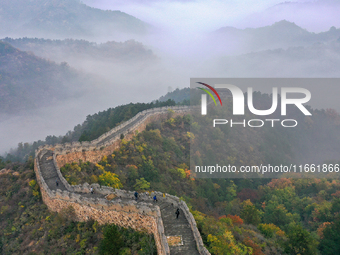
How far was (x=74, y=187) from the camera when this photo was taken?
78.9 ft

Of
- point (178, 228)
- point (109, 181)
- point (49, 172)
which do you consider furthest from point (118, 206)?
point (49, 172)

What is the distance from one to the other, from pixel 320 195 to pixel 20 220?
→ 45666 mm

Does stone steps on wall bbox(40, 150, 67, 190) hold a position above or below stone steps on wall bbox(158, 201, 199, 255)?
above

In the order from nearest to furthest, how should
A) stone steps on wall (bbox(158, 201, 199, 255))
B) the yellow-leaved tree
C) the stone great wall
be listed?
1. stone steps on wall (bbox(158, 201, 199, 255))
2. the stone great wall
3. the yellow-leaved tree

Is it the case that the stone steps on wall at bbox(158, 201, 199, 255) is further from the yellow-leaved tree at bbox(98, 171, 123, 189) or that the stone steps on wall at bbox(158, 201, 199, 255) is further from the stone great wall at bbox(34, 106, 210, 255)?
the yellow-leaved tree at bbox(98, 171, 123, 189)

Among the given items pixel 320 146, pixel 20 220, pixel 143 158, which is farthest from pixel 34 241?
pixel 320 146

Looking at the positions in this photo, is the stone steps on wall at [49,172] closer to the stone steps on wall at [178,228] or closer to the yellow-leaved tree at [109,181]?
the yellow-leaved tree at [109,181]

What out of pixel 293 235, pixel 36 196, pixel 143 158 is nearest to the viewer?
pixel 293 235

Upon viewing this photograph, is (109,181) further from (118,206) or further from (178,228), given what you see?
(178,228)

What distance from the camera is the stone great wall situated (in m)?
16.6

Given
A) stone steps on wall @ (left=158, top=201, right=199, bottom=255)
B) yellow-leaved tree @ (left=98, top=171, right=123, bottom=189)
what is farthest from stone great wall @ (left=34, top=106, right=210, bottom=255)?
yellow-leaved tree @ (left=98, top=171, right=123, bottom=189)

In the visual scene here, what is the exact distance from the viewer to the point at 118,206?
64.5 feet

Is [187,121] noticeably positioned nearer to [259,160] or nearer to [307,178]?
[259,160]

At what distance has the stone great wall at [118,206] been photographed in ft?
54.3
